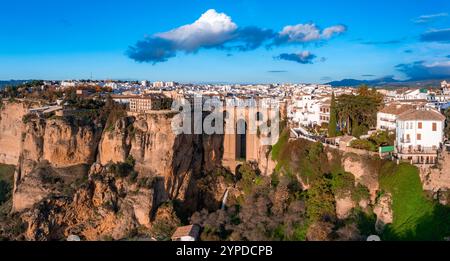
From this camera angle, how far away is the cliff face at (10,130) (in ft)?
112

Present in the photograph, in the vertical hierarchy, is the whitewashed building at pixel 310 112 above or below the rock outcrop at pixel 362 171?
above

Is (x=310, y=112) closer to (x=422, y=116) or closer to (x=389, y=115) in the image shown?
(x=389, y=115)

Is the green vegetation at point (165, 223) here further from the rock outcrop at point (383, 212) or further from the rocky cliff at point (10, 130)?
the rocky cliff at point (10, 130)

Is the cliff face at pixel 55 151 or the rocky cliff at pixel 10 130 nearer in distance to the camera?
the cliff face at pixel 55 151

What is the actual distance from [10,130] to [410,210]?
27.5m

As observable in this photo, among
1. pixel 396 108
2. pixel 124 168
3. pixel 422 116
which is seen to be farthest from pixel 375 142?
pixel 124 168

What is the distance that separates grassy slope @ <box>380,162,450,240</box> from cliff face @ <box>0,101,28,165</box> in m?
25.0

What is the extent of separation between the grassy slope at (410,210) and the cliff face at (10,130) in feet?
82.2

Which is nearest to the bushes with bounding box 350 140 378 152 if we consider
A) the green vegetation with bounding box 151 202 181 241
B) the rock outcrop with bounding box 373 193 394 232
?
the rock outcrop with bounding box 373 193 394 232

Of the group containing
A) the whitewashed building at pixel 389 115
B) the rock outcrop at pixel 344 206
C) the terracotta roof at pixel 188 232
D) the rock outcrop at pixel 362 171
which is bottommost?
the terracotta roof at pixel 188 232

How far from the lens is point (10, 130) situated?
114 ft

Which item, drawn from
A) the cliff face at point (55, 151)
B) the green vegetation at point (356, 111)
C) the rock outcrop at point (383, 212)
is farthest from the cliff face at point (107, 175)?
the rock outcrop at point (383, 212)
